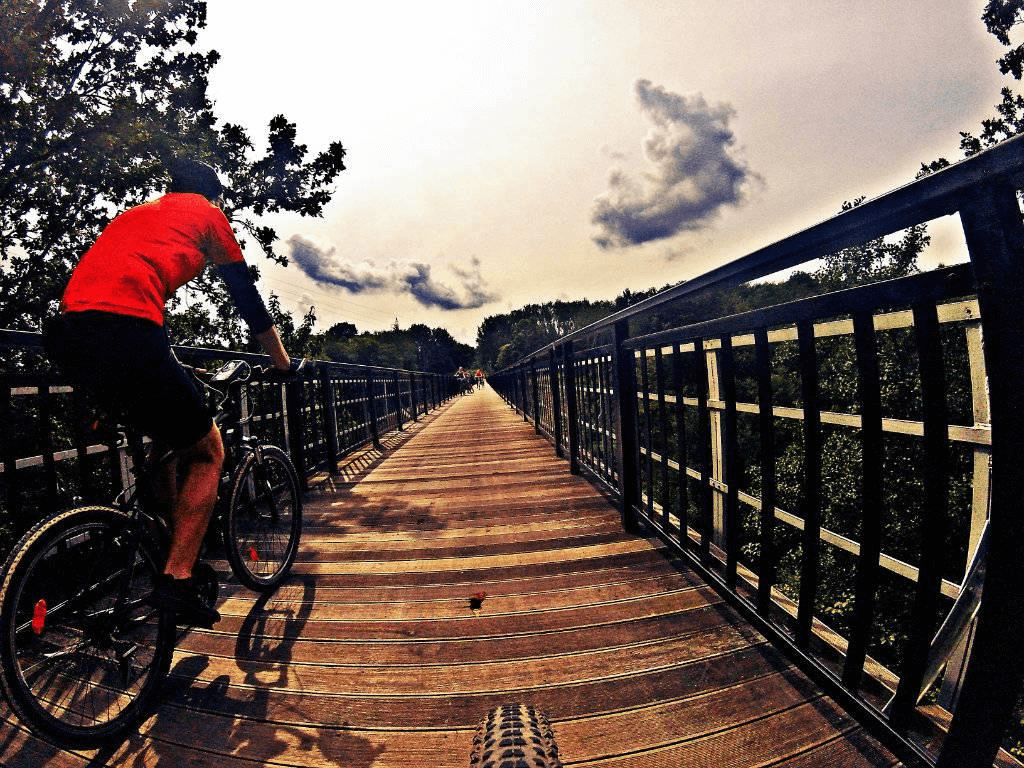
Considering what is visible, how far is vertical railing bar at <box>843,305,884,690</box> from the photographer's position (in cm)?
134

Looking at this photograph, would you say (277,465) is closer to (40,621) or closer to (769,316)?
(40,621)

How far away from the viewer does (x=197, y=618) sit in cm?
184

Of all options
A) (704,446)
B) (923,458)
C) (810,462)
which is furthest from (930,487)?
(704,446)

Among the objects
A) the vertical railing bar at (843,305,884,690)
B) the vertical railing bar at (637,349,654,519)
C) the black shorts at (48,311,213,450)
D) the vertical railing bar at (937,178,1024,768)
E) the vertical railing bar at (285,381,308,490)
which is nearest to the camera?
the vertical railing bar at (937,178,1024,768)

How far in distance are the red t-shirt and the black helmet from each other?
176 mm

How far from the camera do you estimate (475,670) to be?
180 centimetres

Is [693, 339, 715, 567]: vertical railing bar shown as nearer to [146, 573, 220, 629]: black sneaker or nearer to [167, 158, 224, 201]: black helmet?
[146, 573, 220, 629]: black sneaker

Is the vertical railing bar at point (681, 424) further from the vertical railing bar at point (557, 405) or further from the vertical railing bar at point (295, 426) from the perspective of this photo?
the vertical railing bar at point (295, 426)

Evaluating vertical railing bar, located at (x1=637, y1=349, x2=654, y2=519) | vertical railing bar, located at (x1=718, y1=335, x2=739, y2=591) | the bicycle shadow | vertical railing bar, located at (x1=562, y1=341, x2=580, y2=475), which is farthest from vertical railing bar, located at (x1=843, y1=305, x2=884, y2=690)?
vertical railing bar, located at (x1=562, y1=341, x2=580, y2=475)

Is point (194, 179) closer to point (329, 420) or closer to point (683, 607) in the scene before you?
point (683, 607)

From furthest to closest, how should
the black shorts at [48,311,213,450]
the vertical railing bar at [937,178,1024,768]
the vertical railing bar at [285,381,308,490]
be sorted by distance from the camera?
the vertical railing bar at [285,381,308,490], the black shorts at [48,311,213,450], the vertical railing bar at [937,178,1024,768]

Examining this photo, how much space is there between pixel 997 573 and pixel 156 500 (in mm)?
2588

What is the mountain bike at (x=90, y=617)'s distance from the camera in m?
1.38

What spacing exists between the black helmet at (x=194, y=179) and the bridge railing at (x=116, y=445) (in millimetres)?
926
